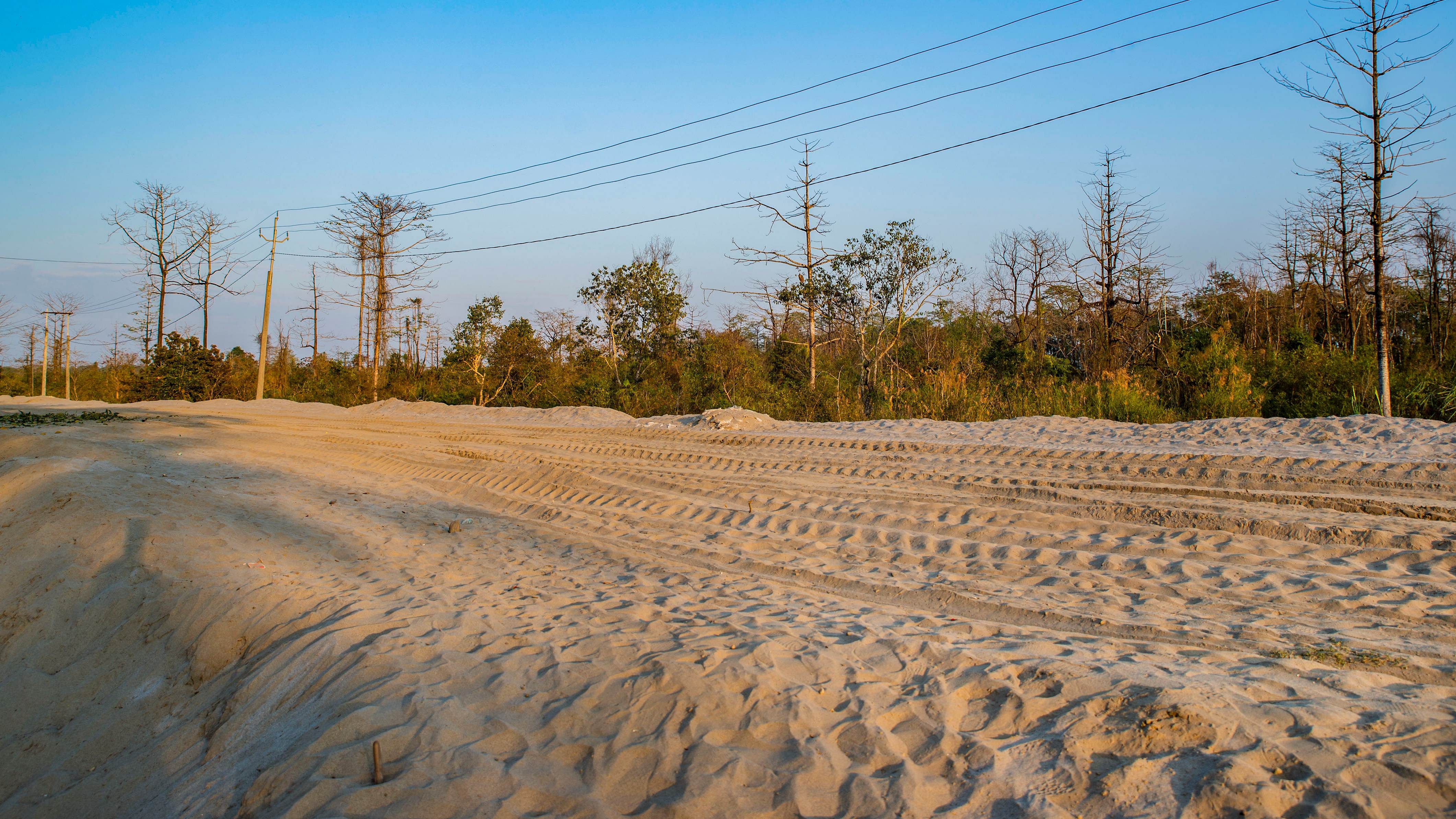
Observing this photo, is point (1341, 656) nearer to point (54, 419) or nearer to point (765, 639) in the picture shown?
point (765, 639)

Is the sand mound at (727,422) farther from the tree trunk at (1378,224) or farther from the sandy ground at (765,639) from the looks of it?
the tree trunk at (1378,224)

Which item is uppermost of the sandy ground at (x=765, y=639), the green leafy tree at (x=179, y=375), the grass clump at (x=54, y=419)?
the green leafy tree at (x=179, y=375)

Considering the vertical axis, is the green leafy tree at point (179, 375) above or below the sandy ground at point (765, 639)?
above

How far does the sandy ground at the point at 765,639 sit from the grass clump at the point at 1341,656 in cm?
3

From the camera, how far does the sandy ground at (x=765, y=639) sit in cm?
270

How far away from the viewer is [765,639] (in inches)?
154

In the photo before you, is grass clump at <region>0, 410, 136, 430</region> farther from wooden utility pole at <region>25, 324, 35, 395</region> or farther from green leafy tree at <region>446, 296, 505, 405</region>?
wooden utility pole at <region>25, 324, 35, 395</region>

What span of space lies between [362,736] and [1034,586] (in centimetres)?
412

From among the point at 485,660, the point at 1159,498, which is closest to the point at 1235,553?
the point at 1159,498

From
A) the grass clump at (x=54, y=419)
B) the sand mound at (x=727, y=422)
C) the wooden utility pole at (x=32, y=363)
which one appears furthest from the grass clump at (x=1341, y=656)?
the wooden utility pole at (x=32, y=363)

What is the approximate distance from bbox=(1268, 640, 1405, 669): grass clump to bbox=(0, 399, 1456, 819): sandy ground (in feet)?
0.09

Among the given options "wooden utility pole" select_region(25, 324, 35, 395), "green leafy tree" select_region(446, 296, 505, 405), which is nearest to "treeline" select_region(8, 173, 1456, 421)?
"green leafy tree" select_region(446, 296, 505, 405)

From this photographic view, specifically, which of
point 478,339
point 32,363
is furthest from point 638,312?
point 32,363

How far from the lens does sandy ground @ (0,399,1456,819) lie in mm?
2701
